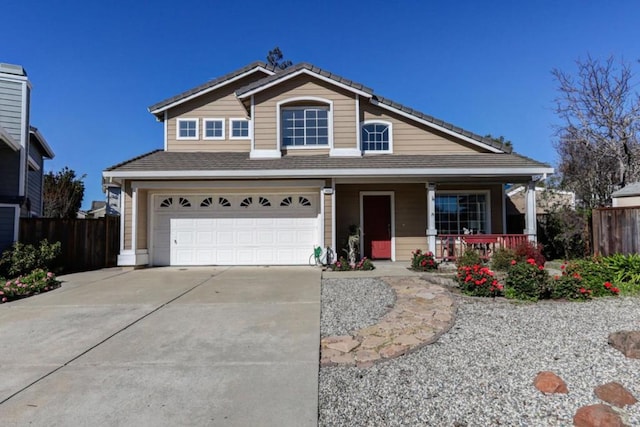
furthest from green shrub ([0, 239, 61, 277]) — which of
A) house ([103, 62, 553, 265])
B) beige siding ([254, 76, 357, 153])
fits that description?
beige siding ([254, 76, 357, 153])

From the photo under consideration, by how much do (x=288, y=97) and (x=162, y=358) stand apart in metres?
9.27

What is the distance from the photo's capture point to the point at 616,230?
917cm

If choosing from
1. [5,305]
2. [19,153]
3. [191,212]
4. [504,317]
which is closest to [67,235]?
[19,153]

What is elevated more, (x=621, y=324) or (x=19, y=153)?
(x=19, y=153)

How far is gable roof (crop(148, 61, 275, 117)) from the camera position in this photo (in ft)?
41.1

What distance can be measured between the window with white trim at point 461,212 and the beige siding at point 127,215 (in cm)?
952

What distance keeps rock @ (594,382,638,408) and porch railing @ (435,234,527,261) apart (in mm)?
7312

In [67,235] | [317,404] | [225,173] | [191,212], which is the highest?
[225,173]

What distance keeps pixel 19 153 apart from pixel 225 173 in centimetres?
559

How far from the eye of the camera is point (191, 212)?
35.8 feet

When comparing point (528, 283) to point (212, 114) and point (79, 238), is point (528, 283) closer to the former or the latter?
point (79, 238)

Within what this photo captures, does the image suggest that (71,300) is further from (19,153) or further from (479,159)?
(479,159)

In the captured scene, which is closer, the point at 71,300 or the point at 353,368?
the point at 353,368

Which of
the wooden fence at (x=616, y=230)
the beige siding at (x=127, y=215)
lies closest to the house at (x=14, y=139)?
the beige siding at (x=127, y=215)
